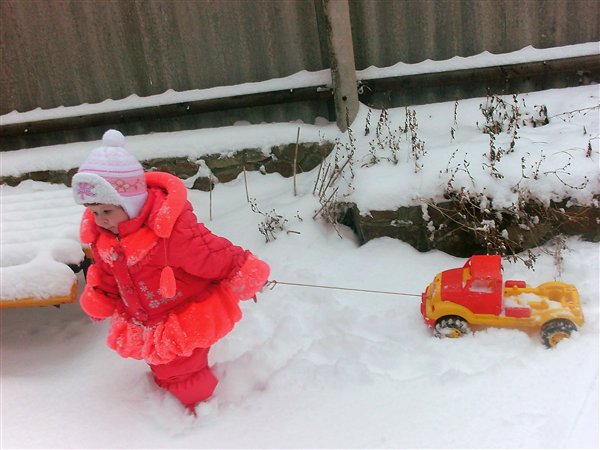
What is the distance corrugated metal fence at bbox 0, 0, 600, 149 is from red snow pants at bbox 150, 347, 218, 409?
2.74 metres

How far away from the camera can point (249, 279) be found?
2.41 meters

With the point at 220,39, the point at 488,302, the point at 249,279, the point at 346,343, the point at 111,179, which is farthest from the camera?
the point at 220,39

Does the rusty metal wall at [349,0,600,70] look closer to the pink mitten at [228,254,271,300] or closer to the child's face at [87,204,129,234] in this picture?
the pink mitten at [228,254,271,300]

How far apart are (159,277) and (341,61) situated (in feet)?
8.60

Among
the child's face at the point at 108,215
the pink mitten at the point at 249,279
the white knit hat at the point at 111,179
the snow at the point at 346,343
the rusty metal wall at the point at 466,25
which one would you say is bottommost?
the snow at the point at 346,343

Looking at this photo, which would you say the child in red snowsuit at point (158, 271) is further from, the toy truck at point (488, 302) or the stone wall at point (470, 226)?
the stone wall at point (470, 226)

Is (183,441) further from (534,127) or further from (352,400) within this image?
(534,127)

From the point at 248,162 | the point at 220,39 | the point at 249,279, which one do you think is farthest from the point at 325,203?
the point at 220,39

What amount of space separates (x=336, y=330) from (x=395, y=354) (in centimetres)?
40

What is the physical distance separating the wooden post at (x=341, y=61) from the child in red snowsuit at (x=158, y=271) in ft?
7.49

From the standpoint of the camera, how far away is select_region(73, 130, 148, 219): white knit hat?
2.21 meters

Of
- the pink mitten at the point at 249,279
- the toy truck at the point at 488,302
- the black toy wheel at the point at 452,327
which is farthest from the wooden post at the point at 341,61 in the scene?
the pink mitten at the point at 249,279

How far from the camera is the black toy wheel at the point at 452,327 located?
2723mm

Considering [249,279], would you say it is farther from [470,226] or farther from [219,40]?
[219,40]
